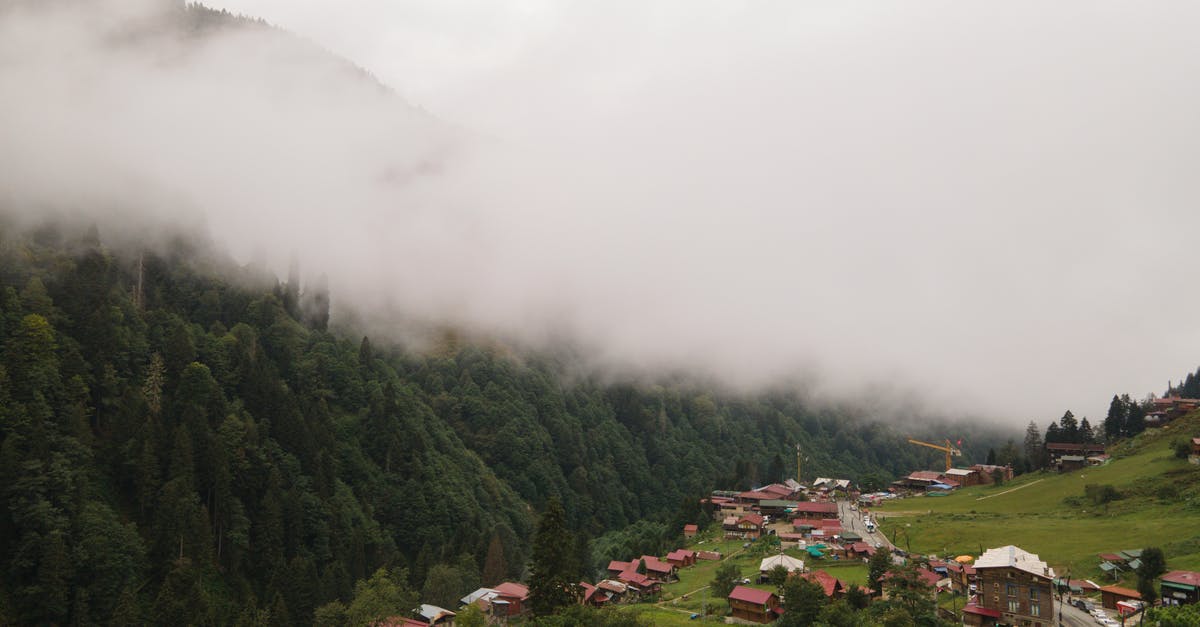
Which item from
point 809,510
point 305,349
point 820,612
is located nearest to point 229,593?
point 305,349

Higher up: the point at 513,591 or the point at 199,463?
the point at 199,463

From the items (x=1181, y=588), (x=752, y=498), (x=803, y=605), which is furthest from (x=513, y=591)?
(x=1181, y=588)

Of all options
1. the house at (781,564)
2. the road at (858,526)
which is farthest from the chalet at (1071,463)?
the house at (781,564)

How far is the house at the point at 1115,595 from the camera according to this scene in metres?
73.8

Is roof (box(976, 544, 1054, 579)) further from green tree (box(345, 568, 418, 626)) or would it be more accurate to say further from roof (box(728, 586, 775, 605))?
green tree (box(345, 568, 418, 626))

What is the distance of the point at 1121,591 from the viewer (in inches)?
2931

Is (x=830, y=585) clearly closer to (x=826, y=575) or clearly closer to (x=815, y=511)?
(x=826, y=575)

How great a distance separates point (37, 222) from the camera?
381 ft

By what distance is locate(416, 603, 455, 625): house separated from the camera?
95.1 meters

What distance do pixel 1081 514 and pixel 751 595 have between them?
61.8m

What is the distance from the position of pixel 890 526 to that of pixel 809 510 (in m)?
15.1

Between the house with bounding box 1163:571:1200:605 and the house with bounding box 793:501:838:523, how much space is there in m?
65.3

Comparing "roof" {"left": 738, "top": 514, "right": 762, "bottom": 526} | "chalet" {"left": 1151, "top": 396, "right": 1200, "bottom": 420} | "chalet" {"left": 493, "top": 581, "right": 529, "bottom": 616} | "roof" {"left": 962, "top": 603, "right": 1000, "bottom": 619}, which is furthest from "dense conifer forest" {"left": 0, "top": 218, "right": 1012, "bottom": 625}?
"chalet" {"left": 1151, "top": 396, "right": 1200, "bottom": 420}

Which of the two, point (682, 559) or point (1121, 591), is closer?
point (1121, 591)
